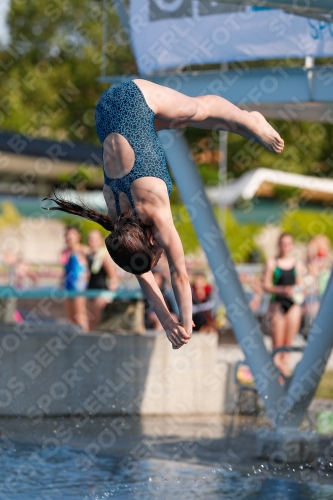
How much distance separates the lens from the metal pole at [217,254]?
28.7 feet

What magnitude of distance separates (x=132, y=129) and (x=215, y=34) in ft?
11.8

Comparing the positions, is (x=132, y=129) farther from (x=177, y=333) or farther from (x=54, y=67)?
(x=54, y=67)

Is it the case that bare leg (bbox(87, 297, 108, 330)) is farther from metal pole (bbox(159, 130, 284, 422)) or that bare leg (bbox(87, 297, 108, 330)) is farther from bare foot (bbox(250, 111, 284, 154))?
bare foot (bbox(250, 111, 284, 154))

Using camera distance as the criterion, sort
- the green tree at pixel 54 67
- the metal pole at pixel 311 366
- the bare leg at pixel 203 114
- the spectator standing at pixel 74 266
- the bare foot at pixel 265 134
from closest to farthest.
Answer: the bare leg at pixel 203 114 → the bare foot at pixel 265 134 → the metal pole at pixel 311 366 → the spectator standing at pixel 74 266 → the green tree at pixel 54 67

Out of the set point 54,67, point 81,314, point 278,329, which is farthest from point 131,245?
point 54,67

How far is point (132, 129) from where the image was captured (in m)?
5.22

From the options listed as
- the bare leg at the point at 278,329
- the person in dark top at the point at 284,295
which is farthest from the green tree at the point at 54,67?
the bare leg at the point at 278,329

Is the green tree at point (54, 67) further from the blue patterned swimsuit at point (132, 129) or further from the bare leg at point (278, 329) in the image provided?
the blue patterned swimsuit at point (132, 129)

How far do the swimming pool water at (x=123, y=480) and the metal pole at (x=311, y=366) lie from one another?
807 millimetres

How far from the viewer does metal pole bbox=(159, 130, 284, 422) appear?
344 inches

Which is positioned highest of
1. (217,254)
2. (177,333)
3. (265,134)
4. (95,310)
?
(265,134)

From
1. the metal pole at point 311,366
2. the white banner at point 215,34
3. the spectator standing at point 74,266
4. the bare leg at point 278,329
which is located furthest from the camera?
the spectator standing at point 74,266

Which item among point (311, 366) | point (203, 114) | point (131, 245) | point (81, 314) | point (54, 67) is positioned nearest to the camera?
point (131, 245)

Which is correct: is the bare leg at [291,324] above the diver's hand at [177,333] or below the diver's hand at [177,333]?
below
